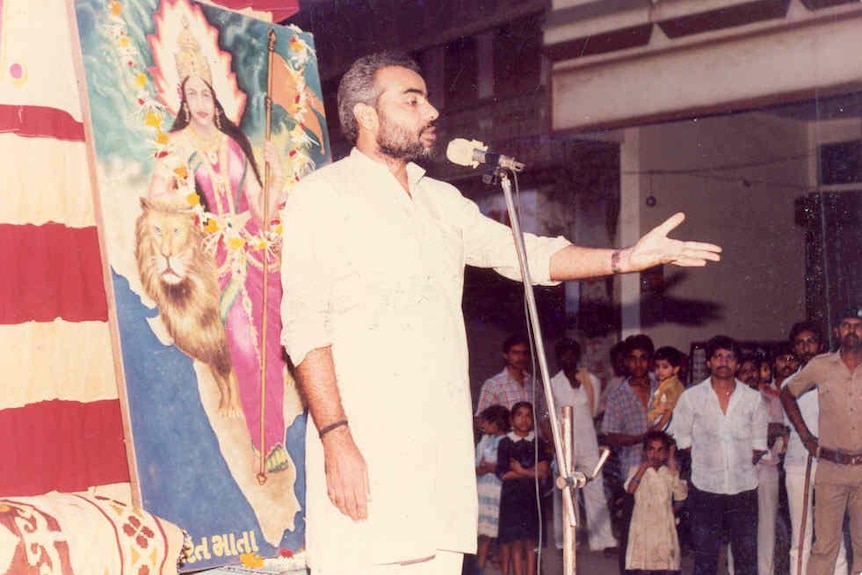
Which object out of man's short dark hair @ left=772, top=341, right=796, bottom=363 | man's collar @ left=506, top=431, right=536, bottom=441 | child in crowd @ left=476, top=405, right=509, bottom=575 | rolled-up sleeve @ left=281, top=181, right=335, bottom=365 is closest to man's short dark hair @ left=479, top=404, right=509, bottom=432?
child in crowd @ left=476, top=405, right=509, bottom=575

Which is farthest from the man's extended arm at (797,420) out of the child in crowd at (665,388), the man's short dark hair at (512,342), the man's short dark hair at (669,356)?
the man's short dark hair at (512,342)

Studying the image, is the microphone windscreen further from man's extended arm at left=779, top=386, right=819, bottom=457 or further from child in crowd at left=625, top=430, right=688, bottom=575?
man's extended arm at left=779, top=386, right=819, bottom=457

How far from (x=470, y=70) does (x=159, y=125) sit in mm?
6982

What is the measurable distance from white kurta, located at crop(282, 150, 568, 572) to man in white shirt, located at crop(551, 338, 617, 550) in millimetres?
5604

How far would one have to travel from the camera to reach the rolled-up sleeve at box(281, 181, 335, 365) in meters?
2.93

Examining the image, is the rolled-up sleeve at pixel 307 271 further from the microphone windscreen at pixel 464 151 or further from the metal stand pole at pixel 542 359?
the metal stand pole at pixel 542 359

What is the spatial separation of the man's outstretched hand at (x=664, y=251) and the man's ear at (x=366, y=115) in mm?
795

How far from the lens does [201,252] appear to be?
3.98 m

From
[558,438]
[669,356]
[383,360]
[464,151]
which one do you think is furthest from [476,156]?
[669,356]

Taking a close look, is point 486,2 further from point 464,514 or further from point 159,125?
point 464,514

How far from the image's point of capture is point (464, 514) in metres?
3.05

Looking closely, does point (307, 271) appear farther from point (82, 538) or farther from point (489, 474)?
point (489, 474)

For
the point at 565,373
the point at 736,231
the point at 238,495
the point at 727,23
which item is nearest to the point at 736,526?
the point at 565,373

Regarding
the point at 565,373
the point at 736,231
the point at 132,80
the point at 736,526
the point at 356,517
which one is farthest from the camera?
the point at 736,231
